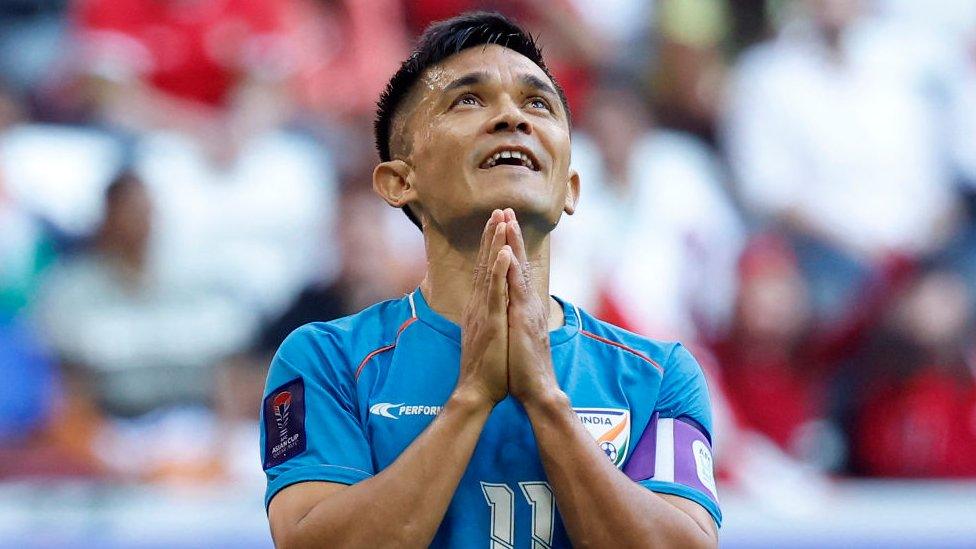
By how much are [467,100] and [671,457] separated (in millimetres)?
853

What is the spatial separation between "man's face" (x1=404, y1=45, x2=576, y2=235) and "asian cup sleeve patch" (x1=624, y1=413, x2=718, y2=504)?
1.56 feet

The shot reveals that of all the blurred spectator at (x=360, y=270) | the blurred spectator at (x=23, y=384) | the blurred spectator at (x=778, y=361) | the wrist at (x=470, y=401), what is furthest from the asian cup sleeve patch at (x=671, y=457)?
the blurred spectator at (x=23, y=384)

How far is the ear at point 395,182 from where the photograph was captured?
110 inches

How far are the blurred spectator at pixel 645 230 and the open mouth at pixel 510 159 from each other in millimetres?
4648

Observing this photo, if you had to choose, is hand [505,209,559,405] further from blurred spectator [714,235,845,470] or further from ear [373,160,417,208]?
blurred spectator [714,235,845,470]

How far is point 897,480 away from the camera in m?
7.28

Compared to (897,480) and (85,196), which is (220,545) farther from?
(897,480)

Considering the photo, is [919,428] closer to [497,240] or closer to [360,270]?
[360,270]

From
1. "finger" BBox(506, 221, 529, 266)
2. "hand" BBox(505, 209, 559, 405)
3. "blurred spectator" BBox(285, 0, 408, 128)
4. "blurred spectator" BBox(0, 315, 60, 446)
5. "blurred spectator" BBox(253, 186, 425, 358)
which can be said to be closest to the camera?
"hand" BBox(505, 209, 559, 405)

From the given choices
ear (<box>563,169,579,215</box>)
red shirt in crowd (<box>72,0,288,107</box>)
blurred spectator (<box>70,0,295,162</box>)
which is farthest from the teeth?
red shirt in crowd (<box>72,0,288,107</box>)

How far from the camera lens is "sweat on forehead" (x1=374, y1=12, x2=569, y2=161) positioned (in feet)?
9.28

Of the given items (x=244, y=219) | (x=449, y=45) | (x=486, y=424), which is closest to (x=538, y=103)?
(x=449, y=45)

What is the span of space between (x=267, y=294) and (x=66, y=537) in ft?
5.49

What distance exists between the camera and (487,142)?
2.61 metres
